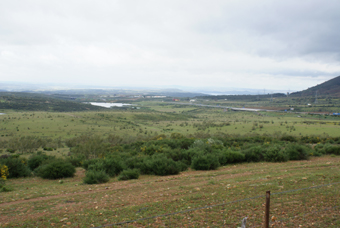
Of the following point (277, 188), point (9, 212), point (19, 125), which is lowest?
point (19, 125)

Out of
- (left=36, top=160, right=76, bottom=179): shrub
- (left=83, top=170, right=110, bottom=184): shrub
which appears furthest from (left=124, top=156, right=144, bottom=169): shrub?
(left=36, top=160, right=76, bottom=179): shrub

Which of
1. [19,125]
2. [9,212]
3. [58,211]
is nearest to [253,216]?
[58,211]

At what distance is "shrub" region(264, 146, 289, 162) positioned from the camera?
786 inches

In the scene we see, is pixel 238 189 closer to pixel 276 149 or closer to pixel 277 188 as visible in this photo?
pixel 277 188

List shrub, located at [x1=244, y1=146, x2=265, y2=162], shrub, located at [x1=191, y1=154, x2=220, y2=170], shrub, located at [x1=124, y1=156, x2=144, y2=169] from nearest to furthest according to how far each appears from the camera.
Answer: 1. shrub, located at [x1=124, y1=156, x2=144, y2=169]
2. shrub, located at [x1=191, y1=154, x2=220, y2=170]
3. shrub, located at [x1=244, y1=146, x2=265, y2=162]

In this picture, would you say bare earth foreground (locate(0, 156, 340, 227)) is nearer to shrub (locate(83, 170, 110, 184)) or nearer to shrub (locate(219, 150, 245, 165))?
shrub (locate(83, 170, 110, 184))

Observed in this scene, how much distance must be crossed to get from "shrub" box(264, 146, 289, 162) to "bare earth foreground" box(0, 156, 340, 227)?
815cm

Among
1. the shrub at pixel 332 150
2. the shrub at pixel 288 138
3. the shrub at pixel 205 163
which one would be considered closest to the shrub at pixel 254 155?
the shrub at pixel 205 163

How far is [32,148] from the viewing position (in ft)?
108

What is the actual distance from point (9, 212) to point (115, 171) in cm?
841

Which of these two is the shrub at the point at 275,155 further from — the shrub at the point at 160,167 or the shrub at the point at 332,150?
the shrub at the point at 160,167

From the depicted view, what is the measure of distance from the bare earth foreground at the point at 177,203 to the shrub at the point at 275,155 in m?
8.15

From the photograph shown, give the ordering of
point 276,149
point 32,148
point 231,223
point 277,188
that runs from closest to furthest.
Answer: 1. point 231,223
2. point 277,188
3. point 276,149
4. point 32,148

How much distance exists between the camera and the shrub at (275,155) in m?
20.0
